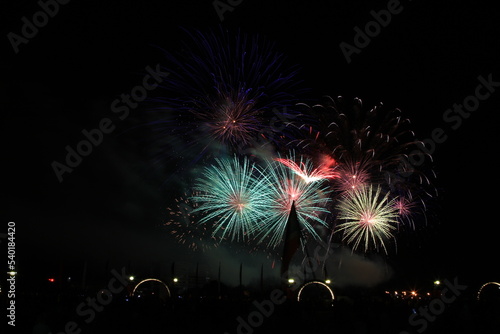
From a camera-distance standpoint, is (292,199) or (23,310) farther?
(292,199)

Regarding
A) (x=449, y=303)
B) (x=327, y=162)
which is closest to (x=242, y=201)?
(x=327, y=162)

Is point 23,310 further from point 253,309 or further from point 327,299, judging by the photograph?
point 327,299

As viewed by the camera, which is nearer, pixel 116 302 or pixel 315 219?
pixel 116 302

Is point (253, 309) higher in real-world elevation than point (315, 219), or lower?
lower

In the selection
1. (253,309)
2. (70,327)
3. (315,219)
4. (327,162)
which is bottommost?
(70,327)

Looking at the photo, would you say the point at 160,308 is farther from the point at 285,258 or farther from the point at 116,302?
the point at 285,258

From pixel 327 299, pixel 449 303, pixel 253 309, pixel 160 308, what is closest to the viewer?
pixel 253 309

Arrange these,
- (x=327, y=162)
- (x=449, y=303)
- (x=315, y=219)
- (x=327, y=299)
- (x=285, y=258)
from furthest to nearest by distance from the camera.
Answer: (x=285, y=258) < (x=315, y=219) < (x=327, y=162) < (x=327, y=299) < (x=449, y=303)

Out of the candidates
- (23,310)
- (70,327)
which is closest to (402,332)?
(70,327)

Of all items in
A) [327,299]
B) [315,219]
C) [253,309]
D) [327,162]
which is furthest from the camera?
[315,219]
